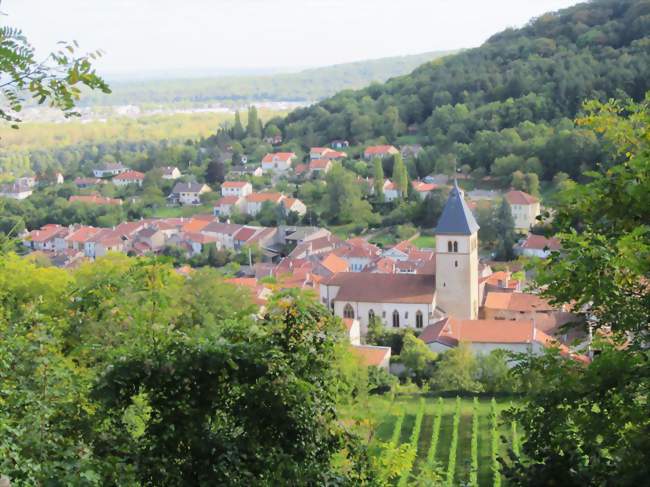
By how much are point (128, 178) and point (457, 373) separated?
A: 50.3 metres

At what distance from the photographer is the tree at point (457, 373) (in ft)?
74.0

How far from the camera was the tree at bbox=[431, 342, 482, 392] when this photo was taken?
74.0 ft

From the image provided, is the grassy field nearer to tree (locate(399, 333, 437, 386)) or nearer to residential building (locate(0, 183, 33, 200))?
tree (locate(399, 333, 437, 386))

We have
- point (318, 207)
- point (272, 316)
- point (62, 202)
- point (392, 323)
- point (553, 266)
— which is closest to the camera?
point (553, 266)

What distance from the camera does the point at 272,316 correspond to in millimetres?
5543

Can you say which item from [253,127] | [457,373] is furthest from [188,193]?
[457,373]

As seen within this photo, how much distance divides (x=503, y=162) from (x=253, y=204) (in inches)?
593

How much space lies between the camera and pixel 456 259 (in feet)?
94.8

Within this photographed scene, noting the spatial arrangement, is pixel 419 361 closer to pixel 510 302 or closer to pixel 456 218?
pixel 456 218

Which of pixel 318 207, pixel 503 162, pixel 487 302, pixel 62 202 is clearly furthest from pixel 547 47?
pixel 487 302

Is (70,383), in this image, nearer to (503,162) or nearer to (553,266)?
(553,266)

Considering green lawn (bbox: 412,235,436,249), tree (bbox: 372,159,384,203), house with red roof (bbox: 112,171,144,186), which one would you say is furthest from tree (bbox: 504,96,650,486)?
house with red roof (bbox: 112,171,144,186)

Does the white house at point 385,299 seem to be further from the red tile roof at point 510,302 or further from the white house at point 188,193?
the white house at point 188,193

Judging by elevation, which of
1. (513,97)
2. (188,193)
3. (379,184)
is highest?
(513,97)
